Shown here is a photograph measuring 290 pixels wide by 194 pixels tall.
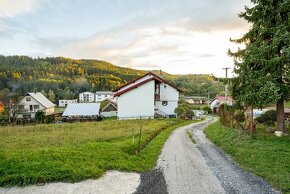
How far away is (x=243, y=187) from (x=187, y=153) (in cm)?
573

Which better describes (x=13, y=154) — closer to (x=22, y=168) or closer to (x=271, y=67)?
(x=22, y=168)

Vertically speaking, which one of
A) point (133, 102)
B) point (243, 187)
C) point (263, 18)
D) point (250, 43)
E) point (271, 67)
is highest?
point (263, 18)

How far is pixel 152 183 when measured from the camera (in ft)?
30.9

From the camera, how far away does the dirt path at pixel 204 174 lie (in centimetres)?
885

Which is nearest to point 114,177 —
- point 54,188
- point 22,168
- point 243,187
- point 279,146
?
point 54,188

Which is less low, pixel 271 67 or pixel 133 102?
pixel 271 67

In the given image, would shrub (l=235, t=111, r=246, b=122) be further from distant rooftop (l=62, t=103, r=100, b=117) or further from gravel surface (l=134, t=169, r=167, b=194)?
distant rooftop (l=62, t=103, r=100, b=117)

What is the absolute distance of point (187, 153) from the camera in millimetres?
14586

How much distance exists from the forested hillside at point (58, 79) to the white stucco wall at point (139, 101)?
70.9 metres

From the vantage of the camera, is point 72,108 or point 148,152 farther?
point 72,108

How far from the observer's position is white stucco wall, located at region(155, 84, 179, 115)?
41156 millimetres

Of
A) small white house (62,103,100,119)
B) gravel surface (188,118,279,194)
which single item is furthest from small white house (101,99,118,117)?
gravel surface (188,118,279,194)

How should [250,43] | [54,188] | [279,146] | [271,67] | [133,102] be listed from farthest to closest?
[133,102], [250,43], [271,67], [279,146], [54,188]

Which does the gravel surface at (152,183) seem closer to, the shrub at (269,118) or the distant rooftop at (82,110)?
the shrub at (269,118)
